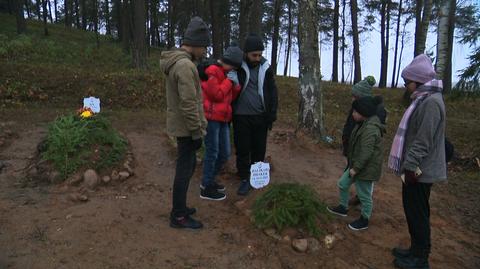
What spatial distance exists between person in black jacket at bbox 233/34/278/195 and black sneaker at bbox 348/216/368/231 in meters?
1.38

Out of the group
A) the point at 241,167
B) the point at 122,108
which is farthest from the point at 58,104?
the point at 241,167

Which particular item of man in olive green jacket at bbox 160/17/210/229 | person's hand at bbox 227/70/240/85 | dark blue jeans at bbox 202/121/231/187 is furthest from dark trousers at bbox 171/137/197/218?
person's hand at bbox 227/70/240/85

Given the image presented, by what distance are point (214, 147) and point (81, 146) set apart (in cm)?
209

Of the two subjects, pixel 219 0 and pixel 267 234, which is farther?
pixel 219 0

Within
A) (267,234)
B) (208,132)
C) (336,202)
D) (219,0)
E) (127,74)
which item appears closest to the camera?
(267,234)

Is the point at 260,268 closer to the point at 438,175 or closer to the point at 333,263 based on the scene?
the point at 333,263

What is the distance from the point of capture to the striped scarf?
11.6 feet

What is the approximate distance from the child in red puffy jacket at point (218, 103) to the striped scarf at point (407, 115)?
6.31 ft

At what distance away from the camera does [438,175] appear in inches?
141

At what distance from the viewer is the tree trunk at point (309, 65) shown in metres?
7.39

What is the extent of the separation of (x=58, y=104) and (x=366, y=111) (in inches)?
333

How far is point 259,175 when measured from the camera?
190 inches

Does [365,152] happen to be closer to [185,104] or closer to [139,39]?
[185,104]

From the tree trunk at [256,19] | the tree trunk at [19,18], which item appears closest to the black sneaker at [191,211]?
the tree trunk at [256,19]
